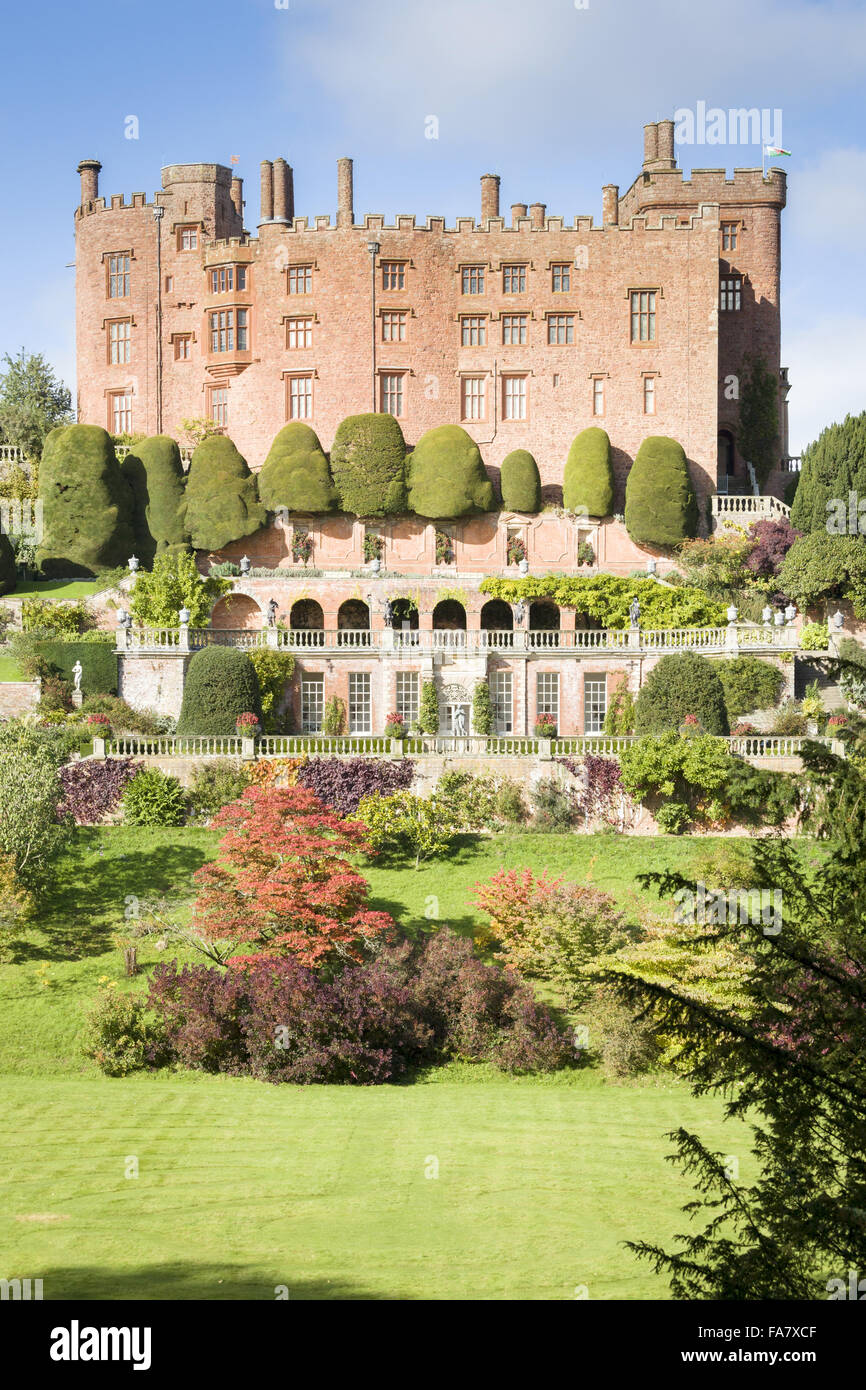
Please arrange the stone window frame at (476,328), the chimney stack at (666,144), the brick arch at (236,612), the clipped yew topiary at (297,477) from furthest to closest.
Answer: the chimney stack at (666,144) < the stone window frame at (476,328) < the clipped yew topiary at (297,477) < the brick arch at (236,612)

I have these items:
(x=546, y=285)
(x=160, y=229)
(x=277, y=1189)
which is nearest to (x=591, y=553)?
(x=546, y=285)

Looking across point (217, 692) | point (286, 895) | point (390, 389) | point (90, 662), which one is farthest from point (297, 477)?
point (286, 895)

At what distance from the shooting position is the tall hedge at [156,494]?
50.3 metres

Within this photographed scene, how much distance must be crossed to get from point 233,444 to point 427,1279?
140ft

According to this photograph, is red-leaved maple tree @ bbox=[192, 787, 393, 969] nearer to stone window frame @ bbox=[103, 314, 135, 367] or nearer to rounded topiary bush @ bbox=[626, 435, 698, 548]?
rounded topiary bush @ bbox=[626, 435, 698, 548]

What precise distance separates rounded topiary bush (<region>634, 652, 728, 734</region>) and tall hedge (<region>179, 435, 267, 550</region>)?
62.8 feet

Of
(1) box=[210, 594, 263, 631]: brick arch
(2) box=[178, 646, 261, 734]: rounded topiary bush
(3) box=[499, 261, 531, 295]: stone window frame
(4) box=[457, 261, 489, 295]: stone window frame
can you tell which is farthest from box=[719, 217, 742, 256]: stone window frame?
(2) box=[178, 646, 261, 734]: rounded topiary bush

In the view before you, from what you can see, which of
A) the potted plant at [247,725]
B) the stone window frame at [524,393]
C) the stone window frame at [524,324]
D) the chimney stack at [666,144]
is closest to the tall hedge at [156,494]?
the stone window frame at [524,393]

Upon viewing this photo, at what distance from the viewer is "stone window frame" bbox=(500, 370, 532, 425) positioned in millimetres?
53562

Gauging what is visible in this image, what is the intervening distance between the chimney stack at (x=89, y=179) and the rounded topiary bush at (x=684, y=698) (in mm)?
36165

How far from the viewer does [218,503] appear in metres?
50.0

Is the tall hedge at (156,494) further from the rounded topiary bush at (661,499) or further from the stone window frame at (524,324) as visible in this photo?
the rounded topiary bush at (661,499)

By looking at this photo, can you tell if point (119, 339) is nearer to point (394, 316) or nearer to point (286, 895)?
point (394, 316)

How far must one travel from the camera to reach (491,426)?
53.5 m
